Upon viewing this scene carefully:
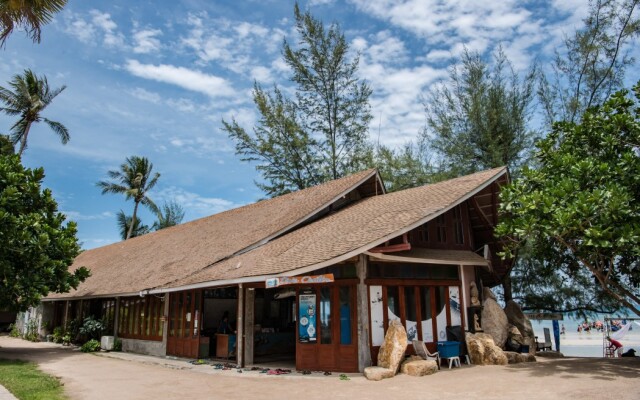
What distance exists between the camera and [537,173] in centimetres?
1259

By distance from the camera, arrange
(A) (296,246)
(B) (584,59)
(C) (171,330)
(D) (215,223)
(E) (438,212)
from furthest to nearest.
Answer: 1. (D) (215,223)
2. (B) (584,59)
3. (C) (171,330)
4. (A) (296,246)
5. (E) (438,212)

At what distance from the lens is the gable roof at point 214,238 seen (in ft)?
52.0

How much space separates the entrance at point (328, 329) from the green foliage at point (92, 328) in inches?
475

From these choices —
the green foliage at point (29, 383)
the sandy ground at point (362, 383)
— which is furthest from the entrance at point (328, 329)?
the green foliage at point (29, 383)

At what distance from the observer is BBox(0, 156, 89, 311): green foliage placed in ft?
48.3

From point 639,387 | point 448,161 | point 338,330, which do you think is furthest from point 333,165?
point 639,387

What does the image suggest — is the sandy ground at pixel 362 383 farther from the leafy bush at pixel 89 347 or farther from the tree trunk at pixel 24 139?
the tree trunk at pixel 24 139

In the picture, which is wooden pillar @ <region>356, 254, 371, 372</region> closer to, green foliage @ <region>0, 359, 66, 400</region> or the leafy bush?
green foliage @ <region>0, 359, 66, 400</region>

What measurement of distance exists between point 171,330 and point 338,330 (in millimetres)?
7327

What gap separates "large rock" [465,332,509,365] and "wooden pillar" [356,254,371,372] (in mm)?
3504

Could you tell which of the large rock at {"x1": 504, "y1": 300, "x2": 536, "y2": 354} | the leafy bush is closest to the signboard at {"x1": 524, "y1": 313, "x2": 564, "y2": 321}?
the large rock at {"x1": 504, "y1": 300, "x2": 536, "y2": 354}

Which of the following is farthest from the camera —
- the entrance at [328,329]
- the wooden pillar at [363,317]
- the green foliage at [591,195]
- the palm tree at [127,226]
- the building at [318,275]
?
the palm tree at [127,226]

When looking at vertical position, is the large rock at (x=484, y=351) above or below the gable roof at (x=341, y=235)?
below

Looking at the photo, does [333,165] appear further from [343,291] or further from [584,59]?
[343,291]
